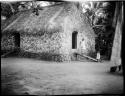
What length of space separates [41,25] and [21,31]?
277 centimetres

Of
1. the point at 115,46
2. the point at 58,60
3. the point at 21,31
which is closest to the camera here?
the point at 115,46

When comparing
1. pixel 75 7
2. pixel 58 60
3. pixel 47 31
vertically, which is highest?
pixel 75 7

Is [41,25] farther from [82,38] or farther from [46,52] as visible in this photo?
[82,38]

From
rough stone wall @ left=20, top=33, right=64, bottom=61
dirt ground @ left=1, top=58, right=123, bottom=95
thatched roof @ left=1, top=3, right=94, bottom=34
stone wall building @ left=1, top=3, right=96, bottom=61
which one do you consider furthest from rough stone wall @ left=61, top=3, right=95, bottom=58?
dirt ground @ left=1, top=58, right=123, bottom=95

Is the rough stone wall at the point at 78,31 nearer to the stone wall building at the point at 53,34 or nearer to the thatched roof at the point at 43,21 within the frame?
the stone wall building at the point at 53,34

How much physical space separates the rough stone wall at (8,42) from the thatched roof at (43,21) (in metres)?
0.75

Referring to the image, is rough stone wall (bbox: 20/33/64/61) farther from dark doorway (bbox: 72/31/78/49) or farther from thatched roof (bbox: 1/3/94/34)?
dark doorway (bbox: 72/31/78/49)

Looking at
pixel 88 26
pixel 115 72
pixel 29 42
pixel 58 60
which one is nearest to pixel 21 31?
pixel 29 42

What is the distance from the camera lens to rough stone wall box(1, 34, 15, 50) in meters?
21.4

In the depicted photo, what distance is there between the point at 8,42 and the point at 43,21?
5.59 m

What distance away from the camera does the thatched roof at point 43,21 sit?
1777 centimetres

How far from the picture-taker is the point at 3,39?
21797mm

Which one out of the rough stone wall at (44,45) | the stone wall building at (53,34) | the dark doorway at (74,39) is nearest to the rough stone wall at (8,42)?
the stone wall building at (53,34)

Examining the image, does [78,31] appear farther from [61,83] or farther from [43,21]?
[61,83]
